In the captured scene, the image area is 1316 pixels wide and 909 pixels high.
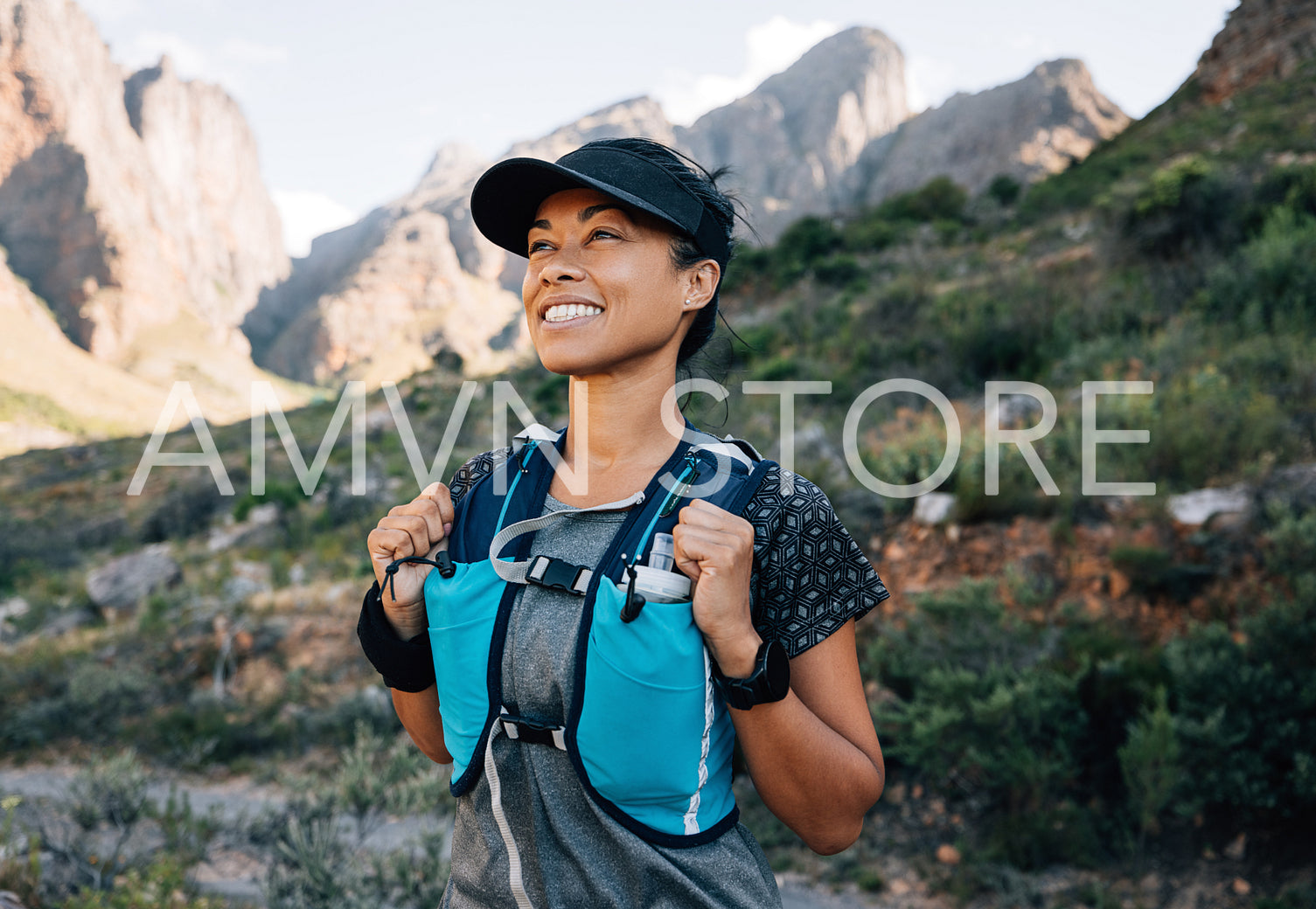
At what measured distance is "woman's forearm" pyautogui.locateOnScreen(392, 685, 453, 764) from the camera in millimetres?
1308

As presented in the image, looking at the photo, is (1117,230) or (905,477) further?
(1117,230)

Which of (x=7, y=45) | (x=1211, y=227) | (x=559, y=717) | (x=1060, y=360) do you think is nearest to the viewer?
(x=559, y=717)

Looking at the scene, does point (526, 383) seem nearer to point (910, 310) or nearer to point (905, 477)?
point (910, 310)

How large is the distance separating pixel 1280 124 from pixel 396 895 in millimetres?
22384

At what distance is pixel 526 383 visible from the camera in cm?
1852

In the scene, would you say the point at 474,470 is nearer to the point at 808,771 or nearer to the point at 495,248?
the point at 808,771

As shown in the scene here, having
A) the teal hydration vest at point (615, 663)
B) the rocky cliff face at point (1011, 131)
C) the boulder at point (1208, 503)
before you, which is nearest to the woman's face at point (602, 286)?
the teal hydration vest at point (615, 663)

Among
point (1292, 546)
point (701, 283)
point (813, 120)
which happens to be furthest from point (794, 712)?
point (813, 120)

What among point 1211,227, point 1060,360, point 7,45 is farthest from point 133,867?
point 7,45

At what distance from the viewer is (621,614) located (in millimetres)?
983

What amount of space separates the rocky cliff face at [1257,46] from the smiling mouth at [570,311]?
29.4 m

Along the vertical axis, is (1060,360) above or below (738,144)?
below

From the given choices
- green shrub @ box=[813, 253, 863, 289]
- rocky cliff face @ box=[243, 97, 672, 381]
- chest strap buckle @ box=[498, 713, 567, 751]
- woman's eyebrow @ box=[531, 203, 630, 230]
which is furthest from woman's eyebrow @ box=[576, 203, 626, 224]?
rocky cliff face @ box=[243, 97, 672, 381]

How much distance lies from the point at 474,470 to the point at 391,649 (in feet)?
1.31
